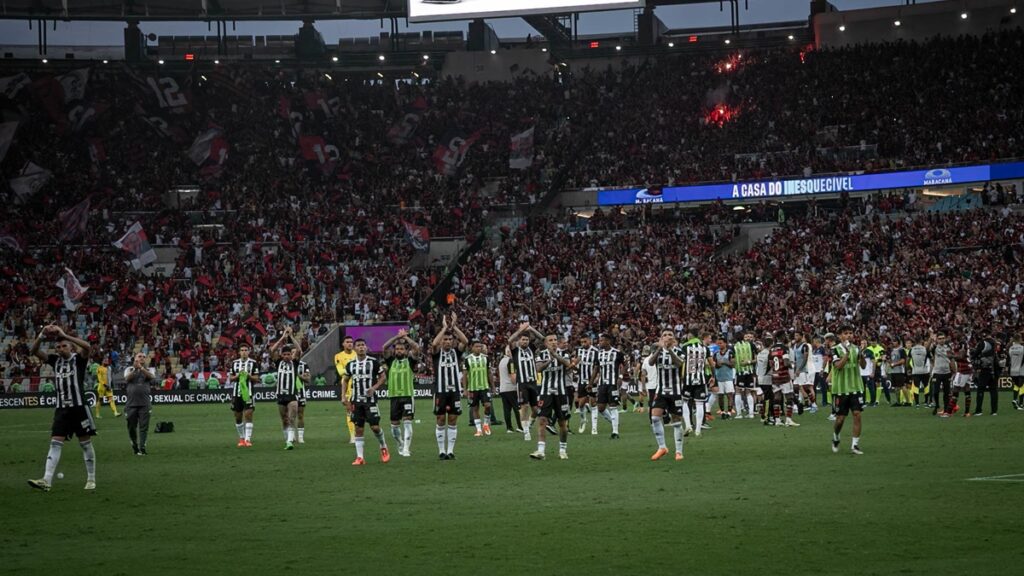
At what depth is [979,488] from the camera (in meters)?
16.6

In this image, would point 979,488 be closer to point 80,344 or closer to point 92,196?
point 80,344

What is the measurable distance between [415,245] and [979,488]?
5159 cm

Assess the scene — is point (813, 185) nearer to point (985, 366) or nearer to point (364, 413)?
point (985, 366)

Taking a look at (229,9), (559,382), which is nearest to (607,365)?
(559,382)

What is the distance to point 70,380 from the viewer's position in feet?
62.0

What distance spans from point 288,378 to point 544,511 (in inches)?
545

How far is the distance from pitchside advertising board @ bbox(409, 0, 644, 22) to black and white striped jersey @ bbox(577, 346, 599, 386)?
22668mm

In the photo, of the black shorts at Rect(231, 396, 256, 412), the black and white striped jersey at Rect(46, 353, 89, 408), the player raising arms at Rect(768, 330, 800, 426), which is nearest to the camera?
the black and white striped jersey at Rect(46, 353, 89, 408)

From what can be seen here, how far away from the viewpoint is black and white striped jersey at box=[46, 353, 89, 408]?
18.8 m

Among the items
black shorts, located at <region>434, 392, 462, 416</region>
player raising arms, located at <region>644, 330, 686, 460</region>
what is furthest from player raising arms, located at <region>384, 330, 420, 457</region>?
player raising arms, located at <region>644, 330, 686, 460</region>

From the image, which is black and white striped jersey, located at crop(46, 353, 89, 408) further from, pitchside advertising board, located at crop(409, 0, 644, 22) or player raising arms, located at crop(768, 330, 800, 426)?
pitchside advertising board, located at crop(409, 0, 644, 22)

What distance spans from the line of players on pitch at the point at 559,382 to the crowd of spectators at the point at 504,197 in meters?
18.1

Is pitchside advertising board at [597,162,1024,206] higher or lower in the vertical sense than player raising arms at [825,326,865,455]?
higher

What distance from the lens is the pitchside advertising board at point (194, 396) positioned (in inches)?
2119
